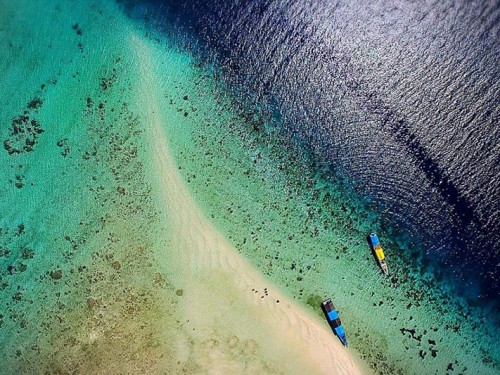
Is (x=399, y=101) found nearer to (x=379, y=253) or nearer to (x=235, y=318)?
(x=379, y=253)

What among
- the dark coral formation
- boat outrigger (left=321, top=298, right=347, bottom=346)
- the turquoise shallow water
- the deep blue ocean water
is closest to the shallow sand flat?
boat outrigger (left=321, top=298, right=347, bottom=346)

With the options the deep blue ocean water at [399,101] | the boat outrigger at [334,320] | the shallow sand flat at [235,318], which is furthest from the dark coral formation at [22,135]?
the boat outrigger at [334,320]

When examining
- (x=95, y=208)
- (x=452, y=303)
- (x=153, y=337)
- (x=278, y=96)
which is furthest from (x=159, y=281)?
(x=452, y=303)

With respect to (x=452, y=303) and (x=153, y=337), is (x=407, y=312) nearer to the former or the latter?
(x=452, y=303)

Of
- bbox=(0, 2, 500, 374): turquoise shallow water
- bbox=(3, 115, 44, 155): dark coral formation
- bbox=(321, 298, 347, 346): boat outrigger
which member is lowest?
bbox=(321, 298, 347, 346): boat outrigger

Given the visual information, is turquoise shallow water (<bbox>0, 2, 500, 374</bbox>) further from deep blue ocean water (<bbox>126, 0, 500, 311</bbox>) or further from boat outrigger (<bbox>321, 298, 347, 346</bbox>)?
deep blue ocean water (<bbox>126, 0, 500, 311</bbox>)
